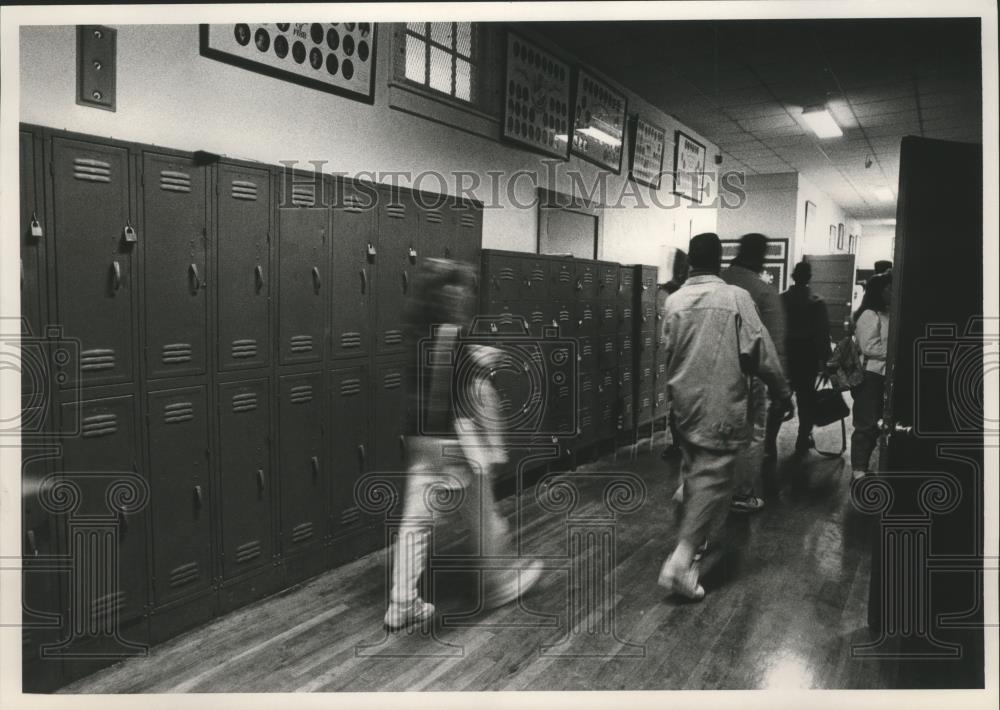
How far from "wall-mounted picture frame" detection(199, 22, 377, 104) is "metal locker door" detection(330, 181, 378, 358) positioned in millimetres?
497

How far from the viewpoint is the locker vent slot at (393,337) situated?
310 cm

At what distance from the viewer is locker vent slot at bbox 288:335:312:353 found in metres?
2.69

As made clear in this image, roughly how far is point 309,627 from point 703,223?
6.54 meters

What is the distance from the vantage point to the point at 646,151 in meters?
5.89

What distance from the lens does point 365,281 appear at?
2969mm

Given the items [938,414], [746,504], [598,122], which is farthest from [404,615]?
[598,122]

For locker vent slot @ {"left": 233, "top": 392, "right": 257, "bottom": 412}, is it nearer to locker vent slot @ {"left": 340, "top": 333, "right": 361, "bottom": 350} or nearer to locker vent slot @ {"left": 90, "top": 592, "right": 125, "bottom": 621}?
locker vent slot @ {"left": 340, "top": 333, "right": 361, "bottom": 350}

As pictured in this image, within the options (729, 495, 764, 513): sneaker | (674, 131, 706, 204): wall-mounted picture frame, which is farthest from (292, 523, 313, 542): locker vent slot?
(674, 131, 706, 204): wall-mounted picture frame

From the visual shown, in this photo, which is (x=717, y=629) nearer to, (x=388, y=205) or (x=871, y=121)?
(x=388, y=205)

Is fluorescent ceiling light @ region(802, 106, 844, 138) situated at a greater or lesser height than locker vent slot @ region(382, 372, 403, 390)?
greater

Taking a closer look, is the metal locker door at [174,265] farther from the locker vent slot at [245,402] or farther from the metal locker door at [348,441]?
the metal locker door at [348,441]

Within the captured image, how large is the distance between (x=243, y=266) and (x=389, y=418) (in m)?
0.98

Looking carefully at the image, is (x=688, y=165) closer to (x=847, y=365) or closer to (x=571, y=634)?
(x=847, y=365)

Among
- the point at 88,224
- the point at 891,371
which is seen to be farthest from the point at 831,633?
the point at 88,224
